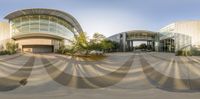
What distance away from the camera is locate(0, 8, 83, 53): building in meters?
43.3

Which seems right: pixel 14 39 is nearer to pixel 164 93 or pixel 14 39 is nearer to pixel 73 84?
pixel 73 84

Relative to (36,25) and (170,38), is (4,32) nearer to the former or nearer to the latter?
(36,25)

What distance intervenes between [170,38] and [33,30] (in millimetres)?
33361

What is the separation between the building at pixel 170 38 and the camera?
45656mm

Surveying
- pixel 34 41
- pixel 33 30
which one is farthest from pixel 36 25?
pixel 34 41

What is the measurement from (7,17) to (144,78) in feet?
141

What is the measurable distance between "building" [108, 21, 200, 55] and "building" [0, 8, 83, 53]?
2271 centimetres

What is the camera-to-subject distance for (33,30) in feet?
143

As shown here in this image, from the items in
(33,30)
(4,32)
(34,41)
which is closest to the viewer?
(4,32)

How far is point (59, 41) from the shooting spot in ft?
158

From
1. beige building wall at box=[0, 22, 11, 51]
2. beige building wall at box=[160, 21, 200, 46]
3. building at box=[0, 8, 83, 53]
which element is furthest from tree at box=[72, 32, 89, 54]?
beige building wall at box=[160, 21, 200, 46]

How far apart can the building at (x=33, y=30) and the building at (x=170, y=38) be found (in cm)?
2271

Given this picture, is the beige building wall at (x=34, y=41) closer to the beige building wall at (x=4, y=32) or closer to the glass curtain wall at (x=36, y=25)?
the glass curtain wall at (x=36, y=25)

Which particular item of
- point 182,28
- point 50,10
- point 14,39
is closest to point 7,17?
point 14,39
